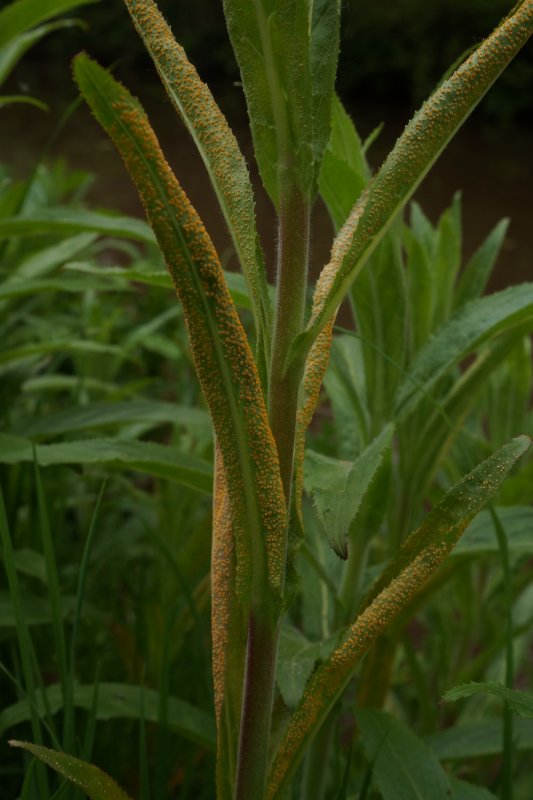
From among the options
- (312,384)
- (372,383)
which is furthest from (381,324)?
(312,384)

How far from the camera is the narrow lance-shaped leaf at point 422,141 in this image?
0.63 metres

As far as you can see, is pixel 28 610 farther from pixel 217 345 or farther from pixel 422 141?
pixel 422 141

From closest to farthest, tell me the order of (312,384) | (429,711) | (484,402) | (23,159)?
(312,384) < (429,711) < (484,402) < (23,159)

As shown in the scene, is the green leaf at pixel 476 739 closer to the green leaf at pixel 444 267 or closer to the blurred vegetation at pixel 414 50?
the green leaf at pixel 444 267

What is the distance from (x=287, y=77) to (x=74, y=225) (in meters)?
0.59

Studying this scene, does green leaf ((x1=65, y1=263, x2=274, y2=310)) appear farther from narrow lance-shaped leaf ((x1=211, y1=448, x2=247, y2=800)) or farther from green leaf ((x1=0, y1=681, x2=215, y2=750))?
green leaf ((x1=0, y1=681, x2=215, y2=750))

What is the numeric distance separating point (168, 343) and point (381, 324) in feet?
4.43

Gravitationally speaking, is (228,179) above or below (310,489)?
above

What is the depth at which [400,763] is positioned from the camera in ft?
2.97

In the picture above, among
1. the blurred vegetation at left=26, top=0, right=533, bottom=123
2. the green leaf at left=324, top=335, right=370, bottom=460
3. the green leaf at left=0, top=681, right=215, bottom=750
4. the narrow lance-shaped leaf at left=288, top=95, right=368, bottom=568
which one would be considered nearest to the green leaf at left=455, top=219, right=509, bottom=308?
the green leaf at left=324, top=335, right=370, bottom=460

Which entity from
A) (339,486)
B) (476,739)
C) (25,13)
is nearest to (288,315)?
(339,486)

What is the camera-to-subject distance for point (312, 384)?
74cm

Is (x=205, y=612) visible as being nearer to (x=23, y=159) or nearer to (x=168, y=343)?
(x=168, y=343)

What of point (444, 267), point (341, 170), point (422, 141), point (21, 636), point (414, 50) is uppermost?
point (414, 50)
